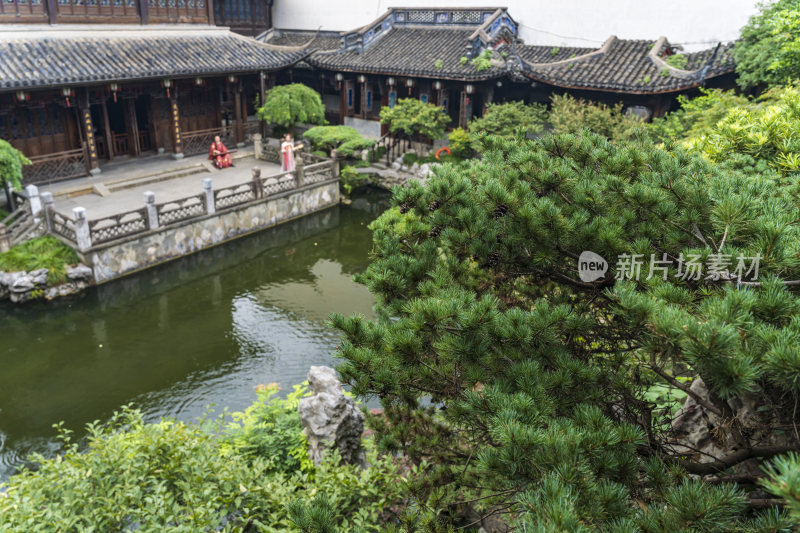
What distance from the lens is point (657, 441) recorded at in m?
2.82

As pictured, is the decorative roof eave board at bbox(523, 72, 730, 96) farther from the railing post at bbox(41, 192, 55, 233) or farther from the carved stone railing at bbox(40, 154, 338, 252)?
the railing post at bbox(41, 192, 55, 233)

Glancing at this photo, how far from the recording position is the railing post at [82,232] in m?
11.2

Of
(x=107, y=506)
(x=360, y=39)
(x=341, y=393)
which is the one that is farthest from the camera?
(x=360, y=39)

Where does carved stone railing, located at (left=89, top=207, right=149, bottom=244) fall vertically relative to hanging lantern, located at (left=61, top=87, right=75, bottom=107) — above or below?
below

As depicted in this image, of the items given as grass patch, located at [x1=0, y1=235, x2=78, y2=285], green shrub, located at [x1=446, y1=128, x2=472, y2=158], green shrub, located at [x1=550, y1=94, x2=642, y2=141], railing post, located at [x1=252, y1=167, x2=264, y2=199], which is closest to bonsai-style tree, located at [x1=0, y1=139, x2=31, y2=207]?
grass patch, located at [x1=0, y1=235, x2=78, y2=285]

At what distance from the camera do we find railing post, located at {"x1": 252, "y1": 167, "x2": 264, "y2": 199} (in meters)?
14.6

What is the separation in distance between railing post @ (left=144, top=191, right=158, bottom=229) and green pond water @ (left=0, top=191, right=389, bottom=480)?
3.40ft

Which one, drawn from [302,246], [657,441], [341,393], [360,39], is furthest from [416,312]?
[360,39]

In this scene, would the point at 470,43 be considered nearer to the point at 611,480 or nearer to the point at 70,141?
the point at 70,141

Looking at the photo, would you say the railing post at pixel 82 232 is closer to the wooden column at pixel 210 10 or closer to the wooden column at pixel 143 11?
the wooden column at pixel 143 11

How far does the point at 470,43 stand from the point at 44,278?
13.8 m

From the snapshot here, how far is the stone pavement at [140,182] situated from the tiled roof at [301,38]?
7.28 m

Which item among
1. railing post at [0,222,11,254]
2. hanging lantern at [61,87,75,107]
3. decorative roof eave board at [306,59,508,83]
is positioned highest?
decorative roof eave board at [306,59,508,83]

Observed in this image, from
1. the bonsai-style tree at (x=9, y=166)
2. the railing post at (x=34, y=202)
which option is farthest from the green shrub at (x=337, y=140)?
the bonsai-style tree at (x=9, y=166)
